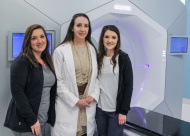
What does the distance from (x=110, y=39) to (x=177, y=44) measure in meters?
1.27

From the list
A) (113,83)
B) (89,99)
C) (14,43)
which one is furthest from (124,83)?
(14,43)

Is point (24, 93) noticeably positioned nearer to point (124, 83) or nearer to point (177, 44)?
point (124, 83)

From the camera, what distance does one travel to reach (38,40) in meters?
1.72

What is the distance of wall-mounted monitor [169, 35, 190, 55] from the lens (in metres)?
2.92

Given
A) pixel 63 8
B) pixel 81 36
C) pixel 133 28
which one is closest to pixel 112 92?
pixel 81 36

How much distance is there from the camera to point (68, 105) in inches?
77.9

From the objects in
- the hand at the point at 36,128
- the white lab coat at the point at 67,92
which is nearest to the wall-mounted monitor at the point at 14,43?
the white lab coat at the point at 67,92

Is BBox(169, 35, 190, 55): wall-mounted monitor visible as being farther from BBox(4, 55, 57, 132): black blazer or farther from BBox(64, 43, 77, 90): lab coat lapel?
BBox(4, 55, 57, 132): black blazer

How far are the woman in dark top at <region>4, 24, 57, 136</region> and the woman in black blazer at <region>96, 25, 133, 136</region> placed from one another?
42 cm

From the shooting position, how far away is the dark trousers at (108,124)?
2025 mm

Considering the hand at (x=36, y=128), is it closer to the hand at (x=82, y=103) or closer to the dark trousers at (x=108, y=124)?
the hand at (x=82, y=103)

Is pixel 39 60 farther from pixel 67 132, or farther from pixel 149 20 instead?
pixel 149 20

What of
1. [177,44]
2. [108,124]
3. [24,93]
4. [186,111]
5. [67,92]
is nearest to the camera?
[24,93]

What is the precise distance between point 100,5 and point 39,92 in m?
1.01
